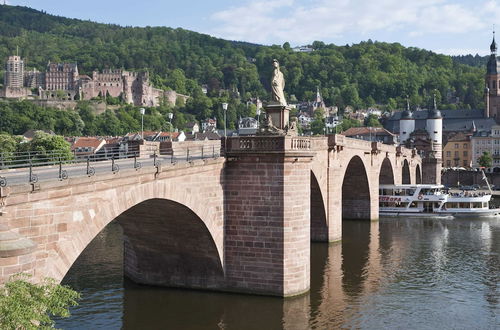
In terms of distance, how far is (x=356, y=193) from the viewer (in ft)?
192

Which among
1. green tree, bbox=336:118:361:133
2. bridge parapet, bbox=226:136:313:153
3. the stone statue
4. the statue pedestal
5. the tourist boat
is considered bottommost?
the tourist boat

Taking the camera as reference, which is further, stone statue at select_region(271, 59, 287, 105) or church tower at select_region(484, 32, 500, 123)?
church tower at select_region(484, 32, 500, 123)

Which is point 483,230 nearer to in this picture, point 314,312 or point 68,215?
point 314,312

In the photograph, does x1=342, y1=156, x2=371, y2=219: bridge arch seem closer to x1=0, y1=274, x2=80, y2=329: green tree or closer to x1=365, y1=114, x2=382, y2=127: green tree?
x1=0, y1=274, x2=80, y2=329: green tree

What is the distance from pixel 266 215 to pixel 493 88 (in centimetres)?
14508

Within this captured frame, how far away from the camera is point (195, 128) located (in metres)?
161

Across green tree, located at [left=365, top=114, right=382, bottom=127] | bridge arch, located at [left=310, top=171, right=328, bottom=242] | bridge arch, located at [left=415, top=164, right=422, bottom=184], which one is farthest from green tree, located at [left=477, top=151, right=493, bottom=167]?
bridge arch, located at [left=310, top=171, right=328, bottom=242]

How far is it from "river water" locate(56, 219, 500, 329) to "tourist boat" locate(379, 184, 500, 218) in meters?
23.6

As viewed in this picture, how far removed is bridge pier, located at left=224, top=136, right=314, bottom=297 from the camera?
2661 centimetres

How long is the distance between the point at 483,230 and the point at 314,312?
34655 mm

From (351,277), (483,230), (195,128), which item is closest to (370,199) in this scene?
(483,230)

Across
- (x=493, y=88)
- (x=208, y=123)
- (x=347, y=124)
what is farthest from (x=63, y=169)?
(x=347, y=124)

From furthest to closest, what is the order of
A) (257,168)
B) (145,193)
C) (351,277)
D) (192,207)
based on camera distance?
(351,277) < (257,168) < (192,207) < (145,193)

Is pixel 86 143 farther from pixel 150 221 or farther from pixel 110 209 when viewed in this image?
pixel 110 209
